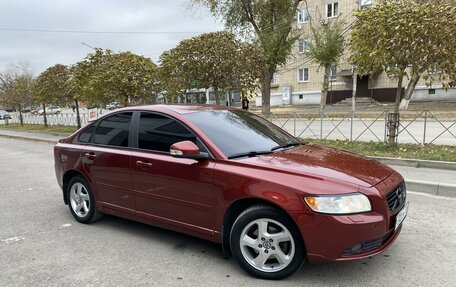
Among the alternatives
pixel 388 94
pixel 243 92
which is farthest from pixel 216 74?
pixel 388 94

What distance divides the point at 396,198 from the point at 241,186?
1.45m

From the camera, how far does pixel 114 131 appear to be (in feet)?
15.7

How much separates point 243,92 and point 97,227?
7978 mm

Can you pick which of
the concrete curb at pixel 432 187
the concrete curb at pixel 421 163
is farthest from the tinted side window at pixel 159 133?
the concrete curb at pixel 421 163

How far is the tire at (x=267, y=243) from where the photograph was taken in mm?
3279

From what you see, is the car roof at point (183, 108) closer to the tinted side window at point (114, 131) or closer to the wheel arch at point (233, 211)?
the tinted side window at point (114, 131)

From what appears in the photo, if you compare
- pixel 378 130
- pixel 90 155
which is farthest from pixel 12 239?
pixel 378 130

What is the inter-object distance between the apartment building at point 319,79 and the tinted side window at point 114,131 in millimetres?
30501

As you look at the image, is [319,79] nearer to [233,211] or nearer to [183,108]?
[183,108]

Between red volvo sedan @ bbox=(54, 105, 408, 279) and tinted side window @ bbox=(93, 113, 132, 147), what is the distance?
0.01 meters

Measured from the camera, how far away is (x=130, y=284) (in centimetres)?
343

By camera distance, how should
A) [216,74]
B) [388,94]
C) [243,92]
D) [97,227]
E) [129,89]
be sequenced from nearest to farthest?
1. [97,227]
2. [216,74]
3. [243,92]
4. [129,89]
5. [388,94]

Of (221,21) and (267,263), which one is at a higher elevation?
(221,21)

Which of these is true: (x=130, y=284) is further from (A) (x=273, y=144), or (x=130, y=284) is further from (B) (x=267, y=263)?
(A) (x=273, y=144)
